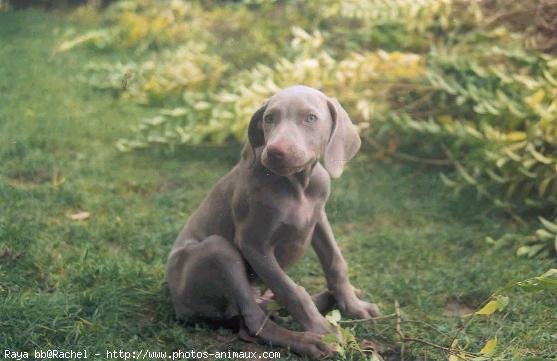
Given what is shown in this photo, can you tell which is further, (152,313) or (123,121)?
(123,121)

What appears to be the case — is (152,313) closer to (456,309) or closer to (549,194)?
(456,309)

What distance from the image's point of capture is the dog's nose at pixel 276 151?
291 centimetres

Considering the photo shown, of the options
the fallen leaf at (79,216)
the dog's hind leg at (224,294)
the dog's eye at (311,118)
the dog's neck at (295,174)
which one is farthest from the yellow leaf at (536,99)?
the fallen leaf at (79,216)

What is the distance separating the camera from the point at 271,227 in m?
3.18

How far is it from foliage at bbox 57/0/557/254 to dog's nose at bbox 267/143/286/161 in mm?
2306

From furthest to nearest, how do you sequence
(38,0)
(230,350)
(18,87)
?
(38,0)
(18,87)
(230,350)

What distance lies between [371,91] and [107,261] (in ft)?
9.18

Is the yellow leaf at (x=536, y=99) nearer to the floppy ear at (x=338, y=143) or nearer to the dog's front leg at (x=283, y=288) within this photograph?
the floppy ear at (x=338, y=143)

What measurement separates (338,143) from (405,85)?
296cm

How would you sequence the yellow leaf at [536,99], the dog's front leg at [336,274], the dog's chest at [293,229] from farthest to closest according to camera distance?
the yellow leaf at [536,99] < the dog's front leg at [336,274] < the dog's chest at [293,229]

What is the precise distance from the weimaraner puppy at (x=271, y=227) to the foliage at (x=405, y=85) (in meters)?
1.98

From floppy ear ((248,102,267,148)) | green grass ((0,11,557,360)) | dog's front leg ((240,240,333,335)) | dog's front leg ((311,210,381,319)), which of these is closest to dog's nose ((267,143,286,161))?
floppy ear ((248,102,267,148))

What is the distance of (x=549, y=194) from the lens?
16.1 feet

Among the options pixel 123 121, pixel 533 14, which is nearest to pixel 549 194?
pixel 533 14
